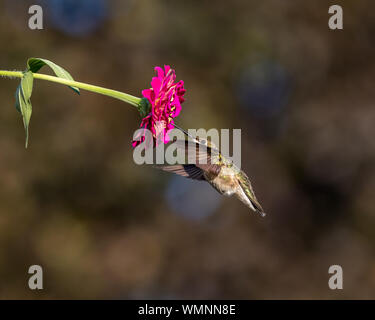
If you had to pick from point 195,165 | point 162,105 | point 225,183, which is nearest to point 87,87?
point 162,105

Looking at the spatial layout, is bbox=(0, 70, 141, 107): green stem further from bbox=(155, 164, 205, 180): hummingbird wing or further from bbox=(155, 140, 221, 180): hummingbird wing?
bbox=(155, 164, 205, 180): hummingbird wing

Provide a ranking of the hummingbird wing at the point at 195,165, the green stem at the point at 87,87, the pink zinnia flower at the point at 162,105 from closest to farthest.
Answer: the green stem at the point at 87,87
the pink zinnia flower at the point at 162,105
the hummingbird wing at the point at 195,165

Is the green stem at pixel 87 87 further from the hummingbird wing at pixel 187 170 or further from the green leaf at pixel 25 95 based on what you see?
the hummingbird wing at pixel 187 170

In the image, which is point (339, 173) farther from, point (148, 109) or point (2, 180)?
point (148, 109)

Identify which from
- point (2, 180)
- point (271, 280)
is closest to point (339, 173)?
point (271, 280)

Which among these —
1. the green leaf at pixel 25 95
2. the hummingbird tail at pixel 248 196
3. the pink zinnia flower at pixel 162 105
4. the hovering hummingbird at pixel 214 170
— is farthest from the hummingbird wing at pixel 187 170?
the green leaf at pixel 25 95

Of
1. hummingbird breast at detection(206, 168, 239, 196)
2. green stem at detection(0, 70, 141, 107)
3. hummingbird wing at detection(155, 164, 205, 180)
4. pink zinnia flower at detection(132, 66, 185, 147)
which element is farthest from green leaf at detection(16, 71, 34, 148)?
hummingbird breast at detection(206, 168, 239, 196)
